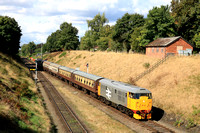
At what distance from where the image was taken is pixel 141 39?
2174 inches

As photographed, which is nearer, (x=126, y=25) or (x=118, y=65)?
(x=118, y=65)

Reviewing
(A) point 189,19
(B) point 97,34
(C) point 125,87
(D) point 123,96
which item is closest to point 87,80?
(C) point 125,87

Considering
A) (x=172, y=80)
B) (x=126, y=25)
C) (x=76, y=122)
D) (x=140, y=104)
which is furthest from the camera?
(x=126, y=25)

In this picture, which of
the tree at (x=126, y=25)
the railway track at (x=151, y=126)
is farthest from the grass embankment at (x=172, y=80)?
the tree at (x=126, y=25)

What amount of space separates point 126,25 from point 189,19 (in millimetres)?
21367

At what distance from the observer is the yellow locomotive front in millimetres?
20391

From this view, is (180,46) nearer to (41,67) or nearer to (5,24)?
(5,24)

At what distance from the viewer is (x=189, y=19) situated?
52375mm

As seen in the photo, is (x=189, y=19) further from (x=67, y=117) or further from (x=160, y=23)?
(x=67, y=117)

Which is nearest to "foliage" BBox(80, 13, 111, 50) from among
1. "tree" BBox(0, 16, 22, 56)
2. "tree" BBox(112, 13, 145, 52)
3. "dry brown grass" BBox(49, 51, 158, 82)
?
"tree" BBox(112, 13, 145, 52)

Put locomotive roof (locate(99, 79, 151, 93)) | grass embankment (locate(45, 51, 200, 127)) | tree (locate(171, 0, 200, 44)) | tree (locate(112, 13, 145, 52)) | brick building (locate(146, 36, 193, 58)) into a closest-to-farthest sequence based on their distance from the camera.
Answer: locomotive roof (locate(99, 79, 151, 93)), grass embankment (locate(45, 51, 200, 127)), brick building (locate(146, 36, 193, 58)), tree (locate(171, 0, 200, 44)), tree (locate(112, 13, 145, 52))

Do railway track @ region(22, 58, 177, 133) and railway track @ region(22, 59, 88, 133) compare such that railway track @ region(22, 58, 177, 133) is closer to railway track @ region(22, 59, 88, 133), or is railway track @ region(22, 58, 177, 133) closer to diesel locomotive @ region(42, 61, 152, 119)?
railway track @ region(22, 59, 88, 133)

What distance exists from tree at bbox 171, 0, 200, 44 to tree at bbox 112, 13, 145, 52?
1376cm

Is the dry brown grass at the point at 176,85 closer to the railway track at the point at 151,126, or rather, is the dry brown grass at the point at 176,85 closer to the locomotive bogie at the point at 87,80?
the railway track at the point at 151,126
